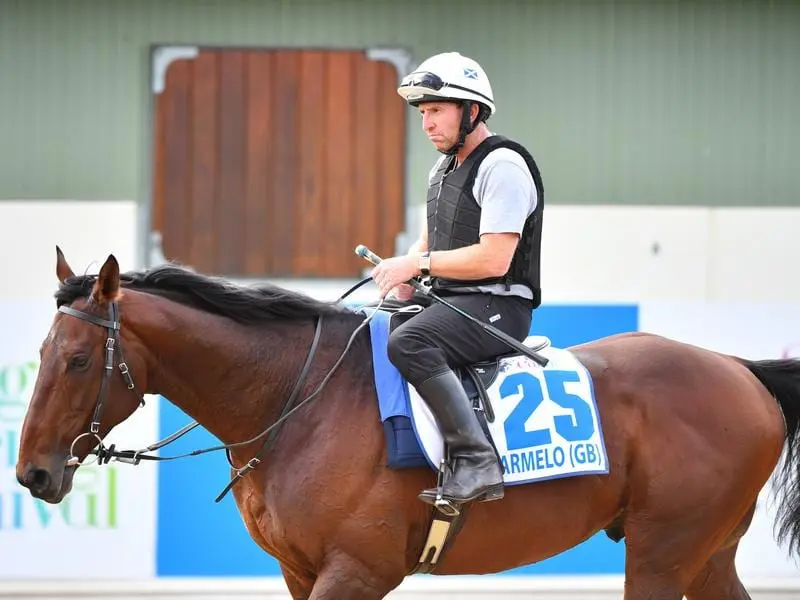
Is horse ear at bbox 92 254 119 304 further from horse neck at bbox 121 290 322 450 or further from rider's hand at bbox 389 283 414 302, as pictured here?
rider's hand at bbox 389 283 414 302

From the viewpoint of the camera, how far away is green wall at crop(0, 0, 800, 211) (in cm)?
751

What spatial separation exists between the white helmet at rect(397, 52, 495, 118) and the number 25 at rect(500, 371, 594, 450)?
37.5 inches

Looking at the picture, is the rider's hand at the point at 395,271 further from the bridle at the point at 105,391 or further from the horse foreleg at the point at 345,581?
the horse foreleg at the point at 345,581

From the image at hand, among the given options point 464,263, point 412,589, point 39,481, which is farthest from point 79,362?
point 412,589

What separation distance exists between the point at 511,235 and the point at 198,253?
417cm

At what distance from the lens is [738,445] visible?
4.11 m

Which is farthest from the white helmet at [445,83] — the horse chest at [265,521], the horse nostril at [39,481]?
the horse nostril at [39,481]

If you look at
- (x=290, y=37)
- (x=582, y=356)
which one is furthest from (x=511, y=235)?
(x=290, y=37)

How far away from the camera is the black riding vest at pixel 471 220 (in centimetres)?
391

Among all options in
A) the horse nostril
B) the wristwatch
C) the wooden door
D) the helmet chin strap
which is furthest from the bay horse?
the wooden door

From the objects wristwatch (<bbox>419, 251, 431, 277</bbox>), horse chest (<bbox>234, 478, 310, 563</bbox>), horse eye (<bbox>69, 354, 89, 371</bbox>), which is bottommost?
horse chest (<bbox>234, 478, 310, 563</bbox>)

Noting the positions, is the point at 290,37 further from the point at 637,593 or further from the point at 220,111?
the point at 637,593

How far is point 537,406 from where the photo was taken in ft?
12.8

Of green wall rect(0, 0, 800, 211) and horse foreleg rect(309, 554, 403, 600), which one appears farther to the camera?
green wall rect(0, 0, 800, 211)
